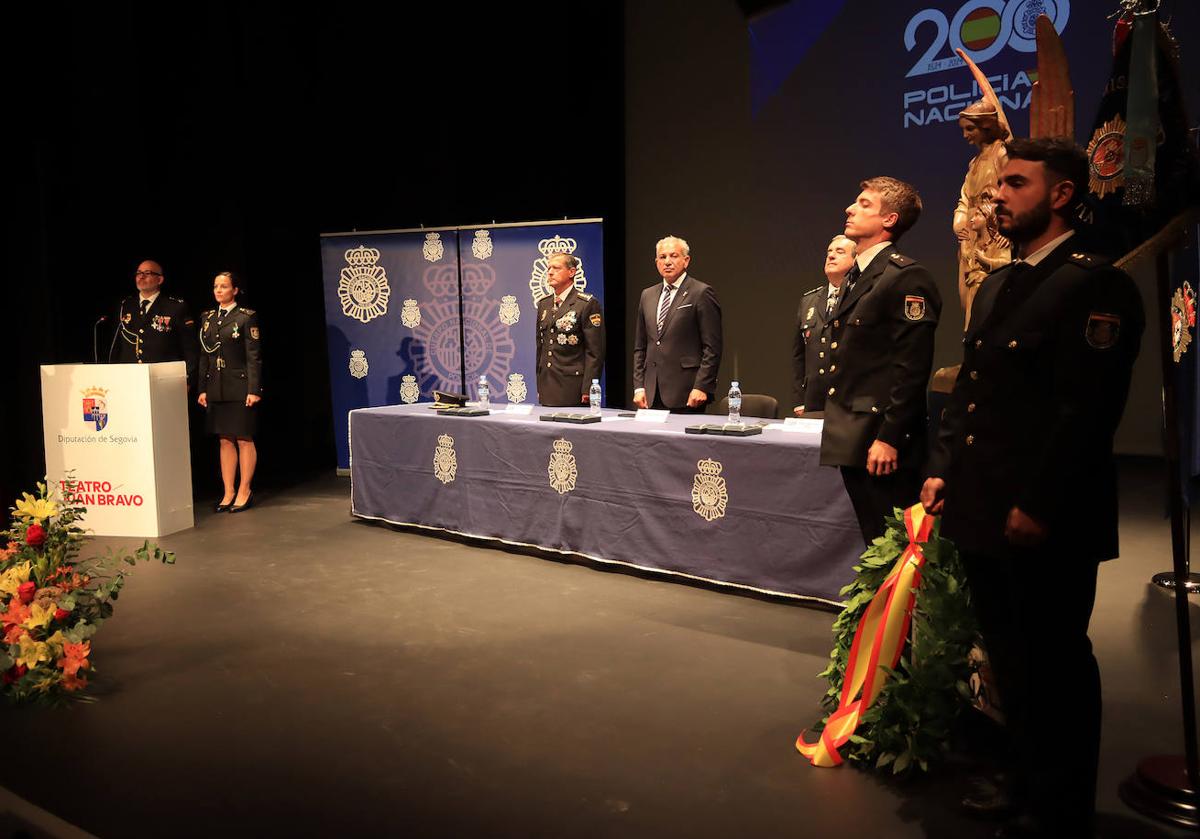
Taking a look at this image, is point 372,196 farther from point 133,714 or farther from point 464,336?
point 133,714

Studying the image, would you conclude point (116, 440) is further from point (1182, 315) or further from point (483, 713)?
point (1182, 315)

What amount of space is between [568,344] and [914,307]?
2885mm

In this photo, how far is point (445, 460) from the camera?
194 inches

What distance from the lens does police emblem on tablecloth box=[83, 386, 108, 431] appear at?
521cm

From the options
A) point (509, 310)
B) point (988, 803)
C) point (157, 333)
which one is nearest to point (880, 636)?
point (988, 803)

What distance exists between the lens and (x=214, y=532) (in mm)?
5375

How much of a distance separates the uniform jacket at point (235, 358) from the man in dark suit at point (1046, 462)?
485 centimetres

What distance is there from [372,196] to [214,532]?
Answer: 366cm

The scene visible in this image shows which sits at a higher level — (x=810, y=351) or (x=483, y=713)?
(x=810, y=351)

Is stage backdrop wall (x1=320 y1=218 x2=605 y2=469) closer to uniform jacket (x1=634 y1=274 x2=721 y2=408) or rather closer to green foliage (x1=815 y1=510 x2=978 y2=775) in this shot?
uniform jacket (x1=634 y1=274 x2=721 y2=408)

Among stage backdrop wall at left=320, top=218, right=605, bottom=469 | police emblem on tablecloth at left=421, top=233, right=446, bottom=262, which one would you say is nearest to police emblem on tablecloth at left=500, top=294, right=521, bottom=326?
stage backdrop wall at left=320, top=218, right=605, bottom=469

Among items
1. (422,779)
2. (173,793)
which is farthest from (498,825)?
(173,793)

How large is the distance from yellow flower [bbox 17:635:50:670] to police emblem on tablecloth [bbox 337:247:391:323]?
465 centimetres

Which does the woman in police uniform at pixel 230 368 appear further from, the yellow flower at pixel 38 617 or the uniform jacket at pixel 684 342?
the yellow flower at pixel 38 617
